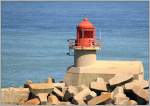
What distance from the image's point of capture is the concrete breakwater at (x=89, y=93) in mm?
6672

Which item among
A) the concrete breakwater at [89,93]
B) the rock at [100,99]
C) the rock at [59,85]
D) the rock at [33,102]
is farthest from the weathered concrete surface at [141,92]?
the rock at [33,102]

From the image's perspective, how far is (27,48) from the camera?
8945 millimetres

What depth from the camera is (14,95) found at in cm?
714

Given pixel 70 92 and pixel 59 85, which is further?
pixel 59 85

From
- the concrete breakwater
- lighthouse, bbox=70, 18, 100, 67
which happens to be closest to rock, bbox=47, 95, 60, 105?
the concrete breakwater

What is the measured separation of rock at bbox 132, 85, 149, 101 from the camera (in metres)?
6.67

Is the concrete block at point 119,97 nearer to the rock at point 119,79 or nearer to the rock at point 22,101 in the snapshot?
the rock at point 119,79

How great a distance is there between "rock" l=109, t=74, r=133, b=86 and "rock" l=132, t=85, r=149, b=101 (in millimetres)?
178

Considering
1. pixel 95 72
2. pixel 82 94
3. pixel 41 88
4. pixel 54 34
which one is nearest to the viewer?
pixel 82 94

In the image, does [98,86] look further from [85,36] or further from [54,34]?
[54,34]

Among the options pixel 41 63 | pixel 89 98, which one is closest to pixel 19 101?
pixel 89 98

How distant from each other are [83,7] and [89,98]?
7.87ft

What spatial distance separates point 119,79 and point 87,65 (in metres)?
0.47

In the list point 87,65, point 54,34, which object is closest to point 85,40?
point 87,65
